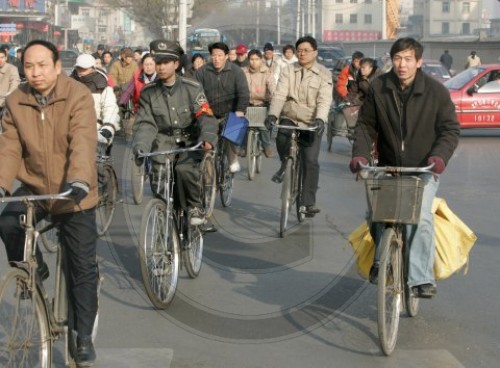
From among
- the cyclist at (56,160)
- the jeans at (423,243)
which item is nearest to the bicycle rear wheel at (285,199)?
the jeans at (423,243)

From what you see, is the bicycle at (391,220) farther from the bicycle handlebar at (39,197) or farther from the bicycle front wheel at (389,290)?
the bicycle handlebar at (39,197)

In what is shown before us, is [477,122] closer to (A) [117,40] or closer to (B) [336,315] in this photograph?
(B) [336,315]

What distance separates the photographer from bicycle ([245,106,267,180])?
Answer: 13.9 m

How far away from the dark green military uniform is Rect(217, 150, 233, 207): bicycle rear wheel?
3.97 m

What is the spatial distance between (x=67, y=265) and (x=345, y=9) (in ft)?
422

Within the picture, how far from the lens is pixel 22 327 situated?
16.9ft

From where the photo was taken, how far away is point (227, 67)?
12539mm

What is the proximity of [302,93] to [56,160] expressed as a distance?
18.4 ft

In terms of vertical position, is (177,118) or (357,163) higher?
(177,118)

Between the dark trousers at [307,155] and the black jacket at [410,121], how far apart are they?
389 cm

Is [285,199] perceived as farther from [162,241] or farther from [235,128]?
[162,241]

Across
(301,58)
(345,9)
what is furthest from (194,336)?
(345,9)

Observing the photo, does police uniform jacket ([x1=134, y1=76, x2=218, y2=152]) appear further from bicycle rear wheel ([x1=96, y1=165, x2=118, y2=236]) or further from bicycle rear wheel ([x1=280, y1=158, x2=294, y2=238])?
bicycle rear wheel ([x1=96, y1=165, x2=118, y2=236])

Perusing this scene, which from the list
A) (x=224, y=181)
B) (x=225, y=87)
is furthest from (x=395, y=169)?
(x=225, y=87)
